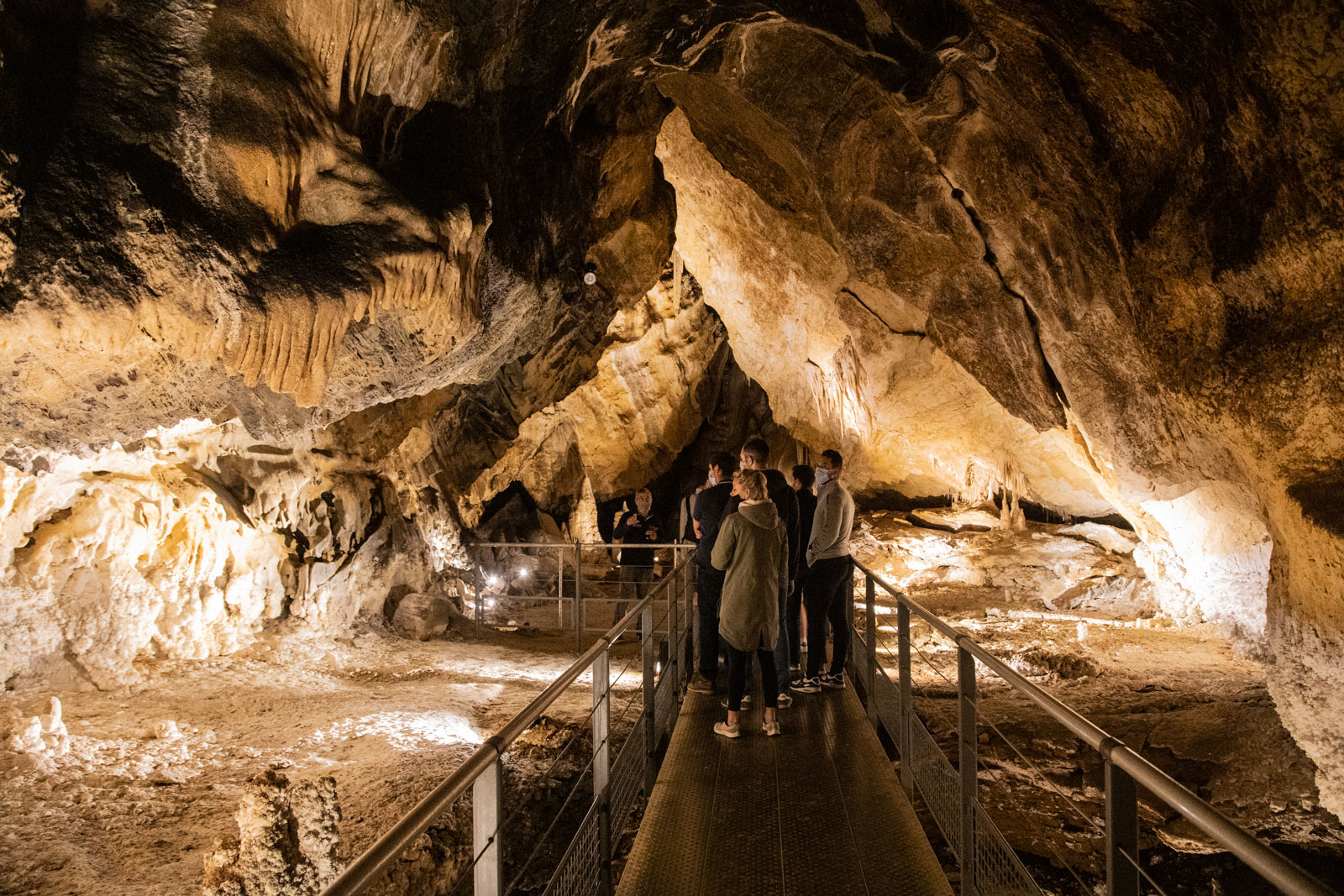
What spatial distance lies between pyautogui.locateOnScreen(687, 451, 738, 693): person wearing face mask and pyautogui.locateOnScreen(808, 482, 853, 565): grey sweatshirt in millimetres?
592

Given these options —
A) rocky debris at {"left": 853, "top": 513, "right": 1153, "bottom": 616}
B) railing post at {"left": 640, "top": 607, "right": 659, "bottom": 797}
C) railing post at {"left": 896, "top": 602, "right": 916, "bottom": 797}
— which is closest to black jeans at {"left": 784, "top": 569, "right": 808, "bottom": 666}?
railing post at {"left": 896, "top": 602, "right": 916, "bottom": 797}

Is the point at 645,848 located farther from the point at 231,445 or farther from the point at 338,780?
the point at 231,445

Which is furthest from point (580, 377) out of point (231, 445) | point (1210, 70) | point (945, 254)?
point (1210, 70)

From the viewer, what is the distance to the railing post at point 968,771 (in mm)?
2668

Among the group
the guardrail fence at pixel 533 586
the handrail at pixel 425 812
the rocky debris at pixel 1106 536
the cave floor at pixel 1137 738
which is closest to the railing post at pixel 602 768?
the handrail at pixel 425 812

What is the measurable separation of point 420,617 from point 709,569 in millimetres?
5645

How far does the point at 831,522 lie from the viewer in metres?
4.71

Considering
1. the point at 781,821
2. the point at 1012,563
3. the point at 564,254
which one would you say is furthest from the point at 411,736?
the point at 1012,563

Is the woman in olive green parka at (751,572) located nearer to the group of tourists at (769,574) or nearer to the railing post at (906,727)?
the group of tourists at (769,574)

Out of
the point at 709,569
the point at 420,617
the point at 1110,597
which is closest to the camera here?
the point at 709,569

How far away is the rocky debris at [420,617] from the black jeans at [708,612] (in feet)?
16.7

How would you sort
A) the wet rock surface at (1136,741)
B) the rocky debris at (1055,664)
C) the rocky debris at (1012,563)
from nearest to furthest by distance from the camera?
the wet rock surface at (1136,741) < the rocky debris at (1055,664) < the rocky debris at (1012,563)

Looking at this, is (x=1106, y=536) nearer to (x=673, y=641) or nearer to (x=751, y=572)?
(x=673, y=641)

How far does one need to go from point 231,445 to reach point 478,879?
6963 mm
